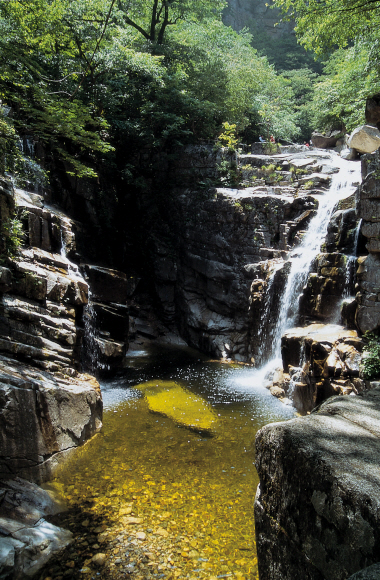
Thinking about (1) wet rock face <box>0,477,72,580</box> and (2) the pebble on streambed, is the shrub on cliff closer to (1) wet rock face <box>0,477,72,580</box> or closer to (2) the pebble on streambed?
(2) the pebble on streambed

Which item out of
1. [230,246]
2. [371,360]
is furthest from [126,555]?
[230,246]

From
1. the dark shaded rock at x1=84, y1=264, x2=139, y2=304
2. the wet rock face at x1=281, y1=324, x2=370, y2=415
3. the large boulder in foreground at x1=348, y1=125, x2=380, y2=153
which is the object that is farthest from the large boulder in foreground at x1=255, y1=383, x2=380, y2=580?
the large boulder in foreground at x1=348, y1=125, x2=380, y2=153

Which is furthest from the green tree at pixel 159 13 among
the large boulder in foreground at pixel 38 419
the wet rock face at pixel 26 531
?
the wet rock face at pixel 26 531

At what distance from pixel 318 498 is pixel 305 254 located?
13.2m

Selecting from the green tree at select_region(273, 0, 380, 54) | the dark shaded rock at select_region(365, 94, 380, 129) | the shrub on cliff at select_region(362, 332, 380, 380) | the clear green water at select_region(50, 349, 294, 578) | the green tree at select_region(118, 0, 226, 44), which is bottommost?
the clear green water at select_region(50, 349, 294, 578)

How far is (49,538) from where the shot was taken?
14.5ft

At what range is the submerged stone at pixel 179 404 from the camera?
28.5ft

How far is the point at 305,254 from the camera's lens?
14789 millimetres

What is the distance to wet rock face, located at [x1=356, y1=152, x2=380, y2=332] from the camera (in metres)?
9.45

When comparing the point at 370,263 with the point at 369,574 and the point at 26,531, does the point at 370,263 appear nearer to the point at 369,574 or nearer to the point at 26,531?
the point at 369,574

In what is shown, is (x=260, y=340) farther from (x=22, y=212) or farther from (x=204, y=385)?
(x=22, y=212)

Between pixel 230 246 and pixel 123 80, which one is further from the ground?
Answer: pixel 123 80

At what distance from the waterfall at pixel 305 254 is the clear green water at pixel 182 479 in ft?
13.5

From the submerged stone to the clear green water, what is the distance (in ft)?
0.70
